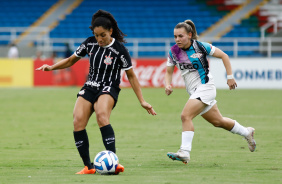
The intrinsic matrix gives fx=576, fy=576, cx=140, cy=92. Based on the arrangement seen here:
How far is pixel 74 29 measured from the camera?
3791 cm

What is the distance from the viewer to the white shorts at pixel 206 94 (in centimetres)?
823

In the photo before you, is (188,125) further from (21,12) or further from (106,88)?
(21,12)

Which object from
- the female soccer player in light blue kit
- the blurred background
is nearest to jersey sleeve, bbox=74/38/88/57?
the female soccer player in light blue kit

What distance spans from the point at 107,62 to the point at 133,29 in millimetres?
30264

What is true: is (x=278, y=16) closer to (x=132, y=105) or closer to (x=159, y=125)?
(x=132, y=105)

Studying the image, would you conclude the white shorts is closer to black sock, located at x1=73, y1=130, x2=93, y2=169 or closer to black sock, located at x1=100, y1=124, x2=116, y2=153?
black sock, located at x1=100, y1=124, x2=116, y2=153

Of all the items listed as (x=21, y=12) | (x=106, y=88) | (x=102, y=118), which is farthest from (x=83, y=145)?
(x=21, y=12)

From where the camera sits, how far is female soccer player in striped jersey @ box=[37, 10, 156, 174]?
23.8 ft

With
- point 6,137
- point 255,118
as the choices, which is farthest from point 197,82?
point 255,118

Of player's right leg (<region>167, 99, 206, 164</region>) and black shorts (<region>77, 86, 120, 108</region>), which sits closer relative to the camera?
black shorts (<region>77, 86, 120, 108</region>)

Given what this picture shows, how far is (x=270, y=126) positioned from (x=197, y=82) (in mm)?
5422

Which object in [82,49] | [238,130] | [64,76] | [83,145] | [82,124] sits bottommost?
[64,76]

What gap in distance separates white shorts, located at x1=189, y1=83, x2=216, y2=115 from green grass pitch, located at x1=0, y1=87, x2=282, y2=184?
32.4 inches

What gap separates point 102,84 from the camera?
7.43 m
